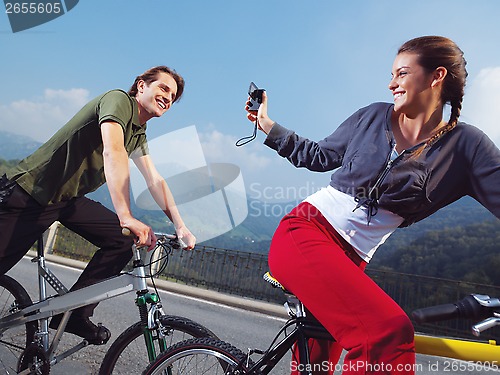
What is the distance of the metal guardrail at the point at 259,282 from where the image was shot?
11.1 m

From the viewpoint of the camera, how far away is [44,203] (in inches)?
103

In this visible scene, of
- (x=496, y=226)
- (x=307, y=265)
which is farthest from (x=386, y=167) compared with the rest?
(x=496, y=226)

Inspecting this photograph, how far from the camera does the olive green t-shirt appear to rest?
100 inches

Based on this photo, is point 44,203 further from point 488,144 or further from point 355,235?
point 488,144

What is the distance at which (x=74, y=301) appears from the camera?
2.52 meters

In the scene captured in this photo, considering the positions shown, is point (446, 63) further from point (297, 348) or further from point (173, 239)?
point (173, 239)

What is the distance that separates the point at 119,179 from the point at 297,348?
117 centimetres

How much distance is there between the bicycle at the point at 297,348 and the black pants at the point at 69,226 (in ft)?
3.01

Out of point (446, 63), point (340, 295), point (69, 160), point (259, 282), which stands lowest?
point (259, 282)

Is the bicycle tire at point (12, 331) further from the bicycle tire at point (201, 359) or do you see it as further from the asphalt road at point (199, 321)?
the bicycle tire at point (201, 359)

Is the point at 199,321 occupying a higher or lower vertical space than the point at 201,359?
lower

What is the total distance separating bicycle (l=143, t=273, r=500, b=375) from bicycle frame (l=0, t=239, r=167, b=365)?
0.98ft

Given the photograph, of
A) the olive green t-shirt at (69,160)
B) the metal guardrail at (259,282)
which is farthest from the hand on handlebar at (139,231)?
the metal guardrail at (259,282)

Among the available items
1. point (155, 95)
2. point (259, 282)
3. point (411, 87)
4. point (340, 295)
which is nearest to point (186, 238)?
point (155, 95)
